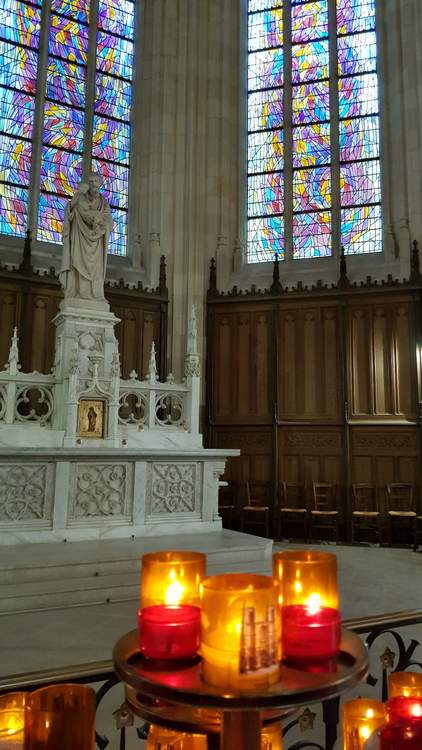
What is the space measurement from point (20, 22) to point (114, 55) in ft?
6.99

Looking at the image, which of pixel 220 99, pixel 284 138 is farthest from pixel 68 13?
pixel 284 138

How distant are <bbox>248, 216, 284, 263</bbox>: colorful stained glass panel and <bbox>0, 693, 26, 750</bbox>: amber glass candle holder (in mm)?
12034

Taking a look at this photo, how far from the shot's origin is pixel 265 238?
13047mm

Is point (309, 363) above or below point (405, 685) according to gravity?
above

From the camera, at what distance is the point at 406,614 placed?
218 cm

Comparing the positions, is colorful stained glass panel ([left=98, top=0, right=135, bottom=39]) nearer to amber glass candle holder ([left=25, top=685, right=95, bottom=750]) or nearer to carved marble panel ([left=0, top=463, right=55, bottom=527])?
carved marble panel ([left=0, top=463, right=55, bottom=527])

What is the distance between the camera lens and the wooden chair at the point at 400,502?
10439 mm

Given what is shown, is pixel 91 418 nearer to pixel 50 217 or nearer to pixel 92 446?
pixel 92 446

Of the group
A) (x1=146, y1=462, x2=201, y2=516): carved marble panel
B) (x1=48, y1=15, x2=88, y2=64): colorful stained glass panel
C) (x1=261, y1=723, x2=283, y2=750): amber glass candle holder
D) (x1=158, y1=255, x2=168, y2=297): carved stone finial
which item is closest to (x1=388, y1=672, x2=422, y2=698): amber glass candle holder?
(x1=261, y1=723, x2=283, y2=750): amber glass candle holder

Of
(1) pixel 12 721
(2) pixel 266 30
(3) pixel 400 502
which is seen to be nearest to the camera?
(1) pixel 12 721

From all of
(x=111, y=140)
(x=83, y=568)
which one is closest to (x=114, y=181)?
(x=111, y=140)

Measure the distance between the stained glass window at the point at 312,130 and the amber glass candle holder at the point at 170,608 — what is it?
1185 centimetres

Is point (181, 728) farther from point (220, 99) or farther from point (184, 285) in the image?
point (220, 99)

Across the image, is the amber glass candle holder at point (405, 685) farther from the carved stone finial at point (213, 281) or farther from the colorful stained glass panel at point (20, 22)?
the colorful stained glass panel at point (20, 22)
